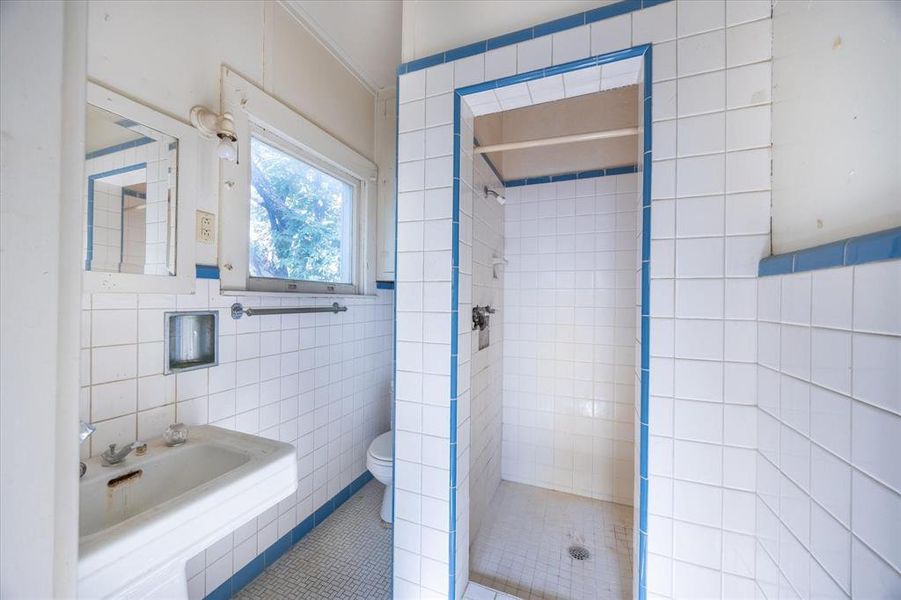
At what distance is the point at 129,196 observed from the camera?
106cm

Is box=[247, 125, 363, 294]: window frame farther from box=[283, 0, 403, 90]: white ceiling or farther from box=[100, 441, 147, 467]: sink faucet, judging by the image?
box=[100, 441, 147, 467]: sink faucet

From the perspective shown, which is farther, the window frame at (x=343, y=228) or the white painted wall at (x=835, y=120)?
the window frame at (x=343, y=228)

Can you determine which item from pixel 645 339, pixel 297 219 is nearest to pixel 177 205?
pixel 297 219

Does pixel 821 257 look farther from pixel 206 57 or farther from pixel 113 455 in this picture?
pixel 206 57

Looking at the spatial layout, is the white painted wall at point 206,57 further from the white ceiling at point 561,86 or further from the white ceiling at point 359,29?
the white ceiling at point 561,86

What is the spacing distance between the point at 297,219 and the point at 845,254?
1.96 metres

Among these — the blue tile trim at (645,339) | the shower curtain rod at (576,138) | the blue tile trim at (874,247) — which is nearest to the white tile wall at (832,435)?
the blue tile trim at (874,247)

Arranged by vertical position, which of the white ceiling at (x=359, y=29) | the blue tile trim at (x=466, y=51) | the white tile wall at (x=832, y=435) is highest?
the white ceiling at (x=359, y=29)

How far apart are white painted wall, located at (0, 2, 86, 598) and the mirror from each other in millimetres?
903

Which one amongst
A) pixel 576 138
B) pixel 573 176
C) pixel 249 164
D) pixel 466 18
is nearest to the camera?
pixel 466 18

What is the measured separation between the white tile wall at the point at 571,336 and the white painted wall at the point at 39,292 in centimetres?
207

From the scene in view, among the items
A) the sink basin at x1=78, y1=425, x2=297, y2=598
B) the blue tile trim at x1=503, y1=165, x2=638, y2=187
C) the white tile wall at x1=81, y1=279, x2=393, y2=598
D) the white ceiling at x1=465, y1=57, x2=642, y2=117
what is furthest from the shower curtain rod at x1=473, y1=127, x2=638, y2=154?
the sink basin at x1=78, y1=425, x2=297, y2=598

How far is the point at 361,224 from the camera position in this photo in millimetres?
2180

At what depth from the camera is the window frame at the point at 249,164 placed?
1352mm
